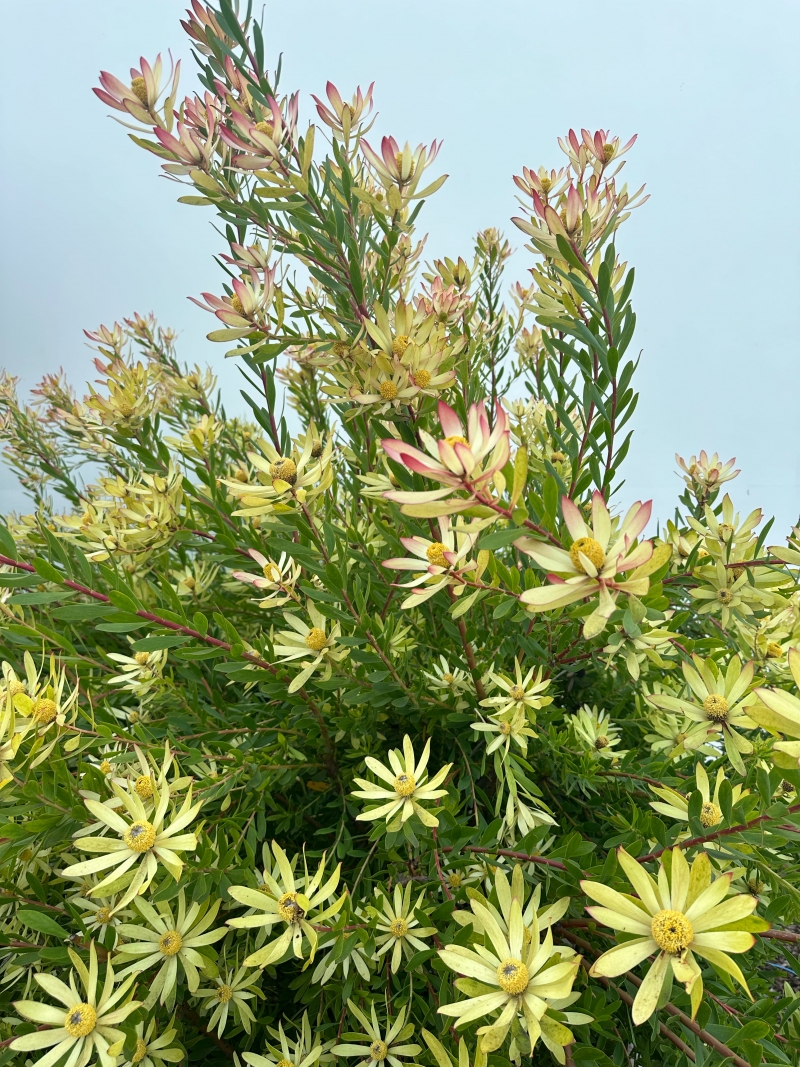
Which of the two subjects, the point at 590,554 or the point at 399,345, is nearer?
the point at 590,554

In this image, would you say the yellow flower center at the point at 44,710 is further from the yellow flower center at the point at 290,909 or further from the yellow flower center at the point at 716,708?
the yellow flower center at the point at 716,708

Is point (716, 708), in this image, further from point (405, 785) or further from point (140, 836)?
point (140, 836)

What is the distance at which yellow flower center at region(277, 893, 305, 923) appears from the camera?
0.91 ft

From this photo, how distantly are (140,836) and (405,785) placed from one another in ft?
0.43

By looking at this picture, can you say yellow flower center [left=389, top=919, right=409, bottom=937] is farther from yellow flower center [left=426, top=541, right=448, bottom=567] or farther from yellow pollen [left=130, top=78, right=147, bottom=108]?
yellow pollen [left=130, top=78, right=147, bottom=108]

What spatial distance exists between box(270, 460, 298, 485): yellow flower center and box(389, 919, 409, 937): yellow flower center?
0.25 metres

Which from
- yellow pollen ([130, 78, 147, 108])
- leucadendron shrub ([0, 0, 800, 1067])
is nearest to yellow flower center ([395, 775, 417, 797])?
leucadendron shrub ([0, 0, 800, 1067])

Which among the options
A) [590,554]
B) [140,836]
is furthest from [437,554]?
[140,836]

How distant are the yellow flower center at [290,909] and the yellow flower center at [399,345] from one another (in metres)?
0.29

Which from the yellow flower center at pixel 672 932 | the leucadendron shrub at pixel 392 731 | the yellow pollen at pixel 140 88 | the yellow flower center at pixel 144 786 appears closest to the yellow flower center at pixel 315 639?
the leucadendron shrub at pixel 392 731

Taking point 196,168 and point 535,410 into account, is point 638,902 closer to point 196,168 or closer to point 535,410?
point 196,168

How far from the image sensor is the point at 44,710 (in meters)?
0.31

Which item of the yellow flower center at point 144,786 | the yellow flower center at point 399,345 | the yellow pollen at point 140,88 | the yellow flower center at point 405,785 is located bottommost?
the yellow flower center at point 405,785

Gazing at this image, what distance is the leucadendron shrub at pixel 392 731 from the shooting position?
245mm
